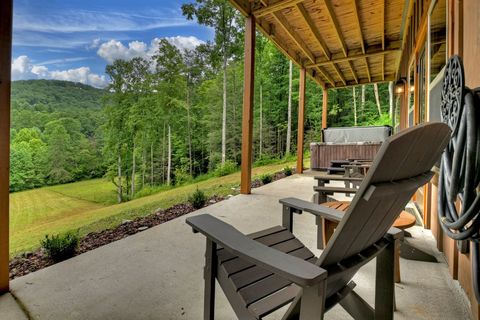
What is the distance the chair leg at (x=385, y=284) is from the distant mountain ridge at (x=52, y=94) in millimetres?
4385

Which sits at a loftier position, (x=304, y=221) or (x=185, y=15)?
(x=185, y=15)

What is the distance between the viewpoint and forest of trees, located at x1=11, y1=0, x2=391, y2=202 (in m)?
5.23

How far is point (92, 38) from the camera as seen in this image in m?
7.62

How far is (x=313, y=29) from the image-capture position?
4.98m

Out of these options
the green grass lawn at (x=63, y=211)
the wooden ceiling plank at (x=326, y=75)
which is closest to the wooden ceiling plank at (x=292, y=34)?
the wooden ceiling plank at (x=326, y=75)

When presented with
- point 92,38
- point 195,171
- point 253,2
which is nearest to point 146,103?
point 92,38

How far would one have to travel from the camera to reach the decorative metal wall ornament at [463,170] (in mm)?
1073

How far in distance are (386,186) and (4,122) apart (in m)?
2.05

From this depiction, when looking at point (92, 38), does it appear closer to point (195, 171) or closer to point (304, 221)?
point (304, 221)

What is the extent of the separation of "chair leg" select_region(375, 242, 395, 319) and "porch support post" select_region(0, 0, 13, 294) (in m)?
2.11

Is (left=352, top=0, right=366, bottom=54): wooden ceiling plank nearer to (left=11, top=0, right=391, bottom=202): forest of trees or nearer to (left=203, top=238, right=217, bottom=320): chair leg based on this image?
(left=203, top=238, right=217, bottom=320): chair leg

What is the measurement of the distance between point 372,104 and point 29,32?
55.3 ft

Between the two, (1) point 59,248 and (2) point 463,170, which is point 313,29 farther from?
(1) point 59,248

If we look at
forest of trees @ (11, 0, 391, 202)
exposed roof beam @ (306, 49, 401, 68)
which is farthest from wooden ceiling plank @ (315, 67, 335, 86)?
forest of trees @ (11, 0, 391, 202)
